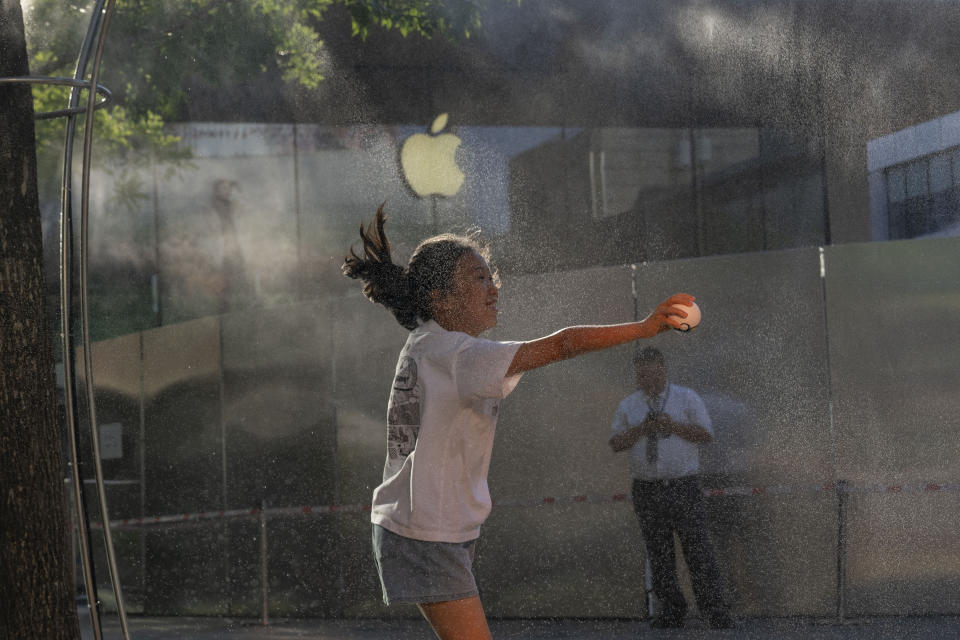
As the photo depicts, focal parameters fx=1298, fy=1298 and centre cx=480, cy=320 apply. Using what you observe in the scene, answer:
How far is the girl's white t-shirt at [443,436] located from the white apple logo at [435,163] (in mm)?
4882

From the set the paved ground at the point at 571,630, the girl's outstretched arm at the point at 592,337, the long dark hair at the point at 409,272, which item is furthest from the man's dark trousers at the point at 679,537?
the girl's outstretched arm at the point at 592,337

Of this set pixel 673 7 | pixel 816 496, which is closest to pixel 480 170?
pixel 673 7

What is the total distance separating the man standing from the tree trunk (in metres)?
3.66

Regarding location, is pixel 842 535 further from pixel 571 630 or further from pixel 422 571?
pixel 422 571

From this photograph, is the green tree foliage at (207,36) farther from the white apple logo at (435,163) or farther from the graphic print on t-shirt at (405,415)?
the graphic print on t-shirt at (405,415)

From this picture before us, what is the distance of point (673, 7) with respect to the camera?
7973mm

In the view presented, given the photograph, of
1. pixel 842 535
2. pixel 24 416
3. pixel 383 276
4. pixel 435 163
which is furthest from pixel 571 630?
pixel 383 276

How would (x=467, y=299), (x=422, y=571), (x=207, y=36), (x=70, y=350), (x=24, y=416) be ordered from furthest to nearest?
(x=207, y=36) < (x=24, y=416) < (x=70, y=350) < (x=467, y=299) < (x=422, y=571)

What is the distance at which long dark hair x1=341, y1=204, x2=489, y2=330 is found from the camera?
3477 mm

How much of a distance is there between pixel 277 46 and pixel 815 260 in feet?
11.9

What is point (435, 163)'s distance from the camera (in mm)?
8172

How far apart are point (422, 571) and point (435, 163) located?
520 centimetres

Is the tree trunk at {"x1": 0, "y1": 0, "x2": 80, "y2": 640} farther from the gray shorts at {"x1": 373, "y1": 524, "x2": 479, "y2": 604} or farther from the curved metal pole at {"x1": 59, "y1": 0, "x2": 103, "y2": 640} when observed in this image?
the gray shorts at {"x1": 373, "y1": 524, "x2": 479, "y2": 604}

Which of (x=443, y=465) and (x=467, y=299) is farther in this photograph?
(x=467, y=299)
